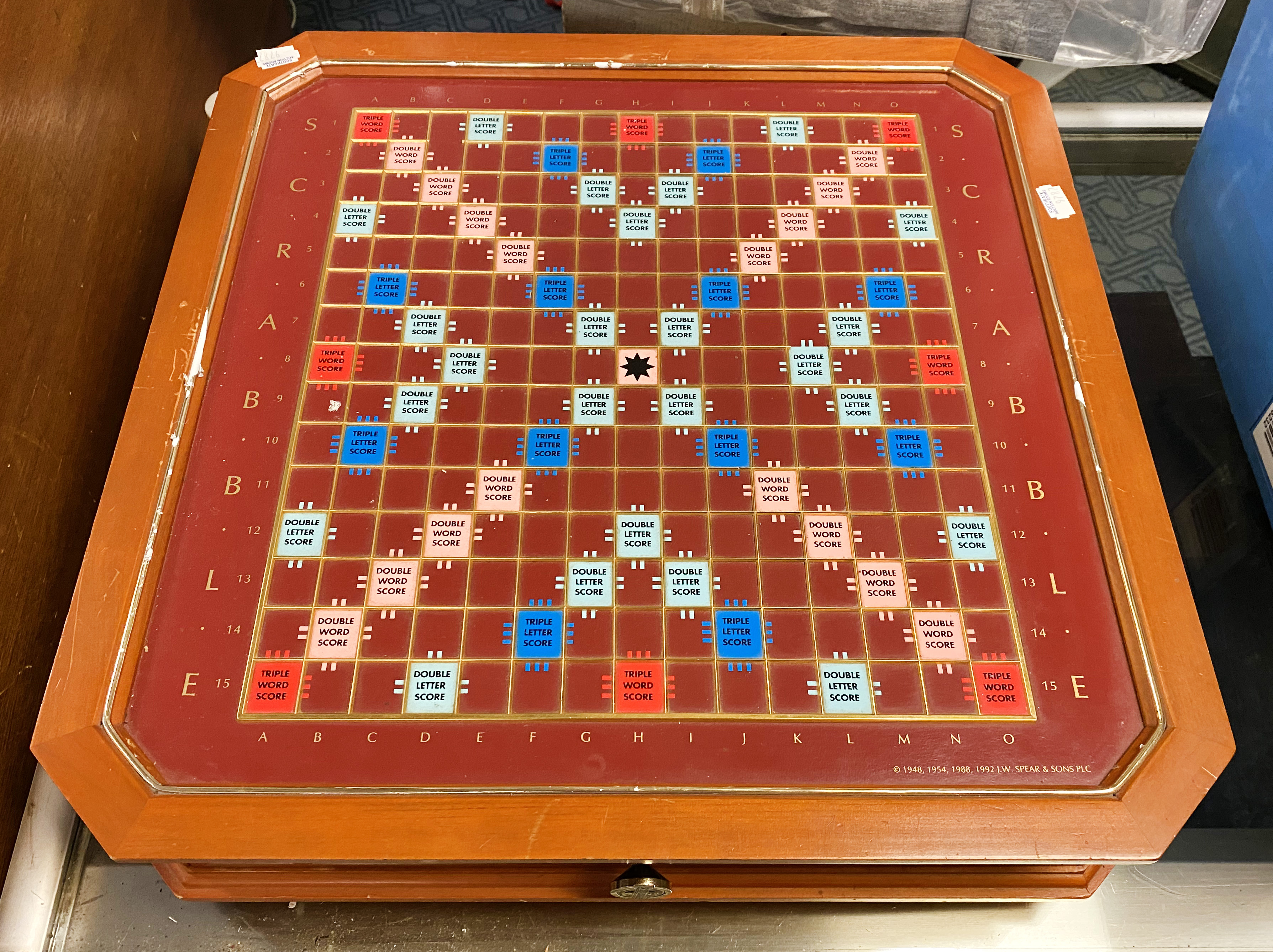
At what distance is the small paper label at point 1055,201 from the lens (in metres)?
1.11

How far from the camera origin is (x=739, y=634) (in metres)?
0.90

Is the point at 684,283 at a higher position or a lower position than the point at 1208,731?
higher

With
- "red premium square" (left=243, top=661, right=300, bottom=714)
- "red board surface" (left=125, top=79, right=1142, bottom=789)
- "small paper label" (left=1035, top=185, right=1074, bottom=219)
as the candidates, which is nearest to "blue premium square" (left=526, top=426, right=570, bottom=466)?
"red board surface" (left=125, top=79, right=1142, bottom=789)

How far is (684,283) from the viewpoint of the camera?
3.57 feet

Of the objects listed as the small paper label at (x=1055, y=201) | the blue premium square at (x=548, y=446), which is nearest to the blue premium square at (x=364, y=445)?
the blue premium square at (x=548, y=446)

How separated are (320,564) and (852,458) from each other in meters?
0.62

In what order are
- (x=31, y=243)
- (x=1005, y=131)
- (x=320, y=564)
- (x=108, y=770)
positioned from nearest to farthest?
(x=108, y=770) < (x=320, y=564) < (x=31, y=243) < (x=1005, y=131)

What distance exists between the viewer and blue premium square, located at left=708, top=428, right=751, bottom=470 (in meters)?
0.98

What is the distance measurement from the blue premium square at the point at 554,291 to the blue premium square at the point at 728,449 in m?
0.26

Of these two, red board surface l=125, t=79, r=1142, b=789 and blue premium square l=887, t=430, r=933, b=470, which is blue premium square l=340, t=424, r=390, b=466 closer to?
red board surface l=125, t=79, r=1142, b=789

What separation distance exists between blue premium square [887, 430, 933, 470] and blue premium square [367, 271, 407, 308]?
636mm

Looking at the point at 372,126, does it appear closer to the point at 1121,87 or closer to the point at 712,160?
the point at 712,160

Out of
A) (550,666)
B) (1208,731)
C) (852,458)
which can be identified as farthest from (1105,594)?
(550,666)

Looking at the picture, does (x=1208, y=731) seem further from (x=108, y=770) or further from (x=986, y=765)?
(x=108, y=770)
